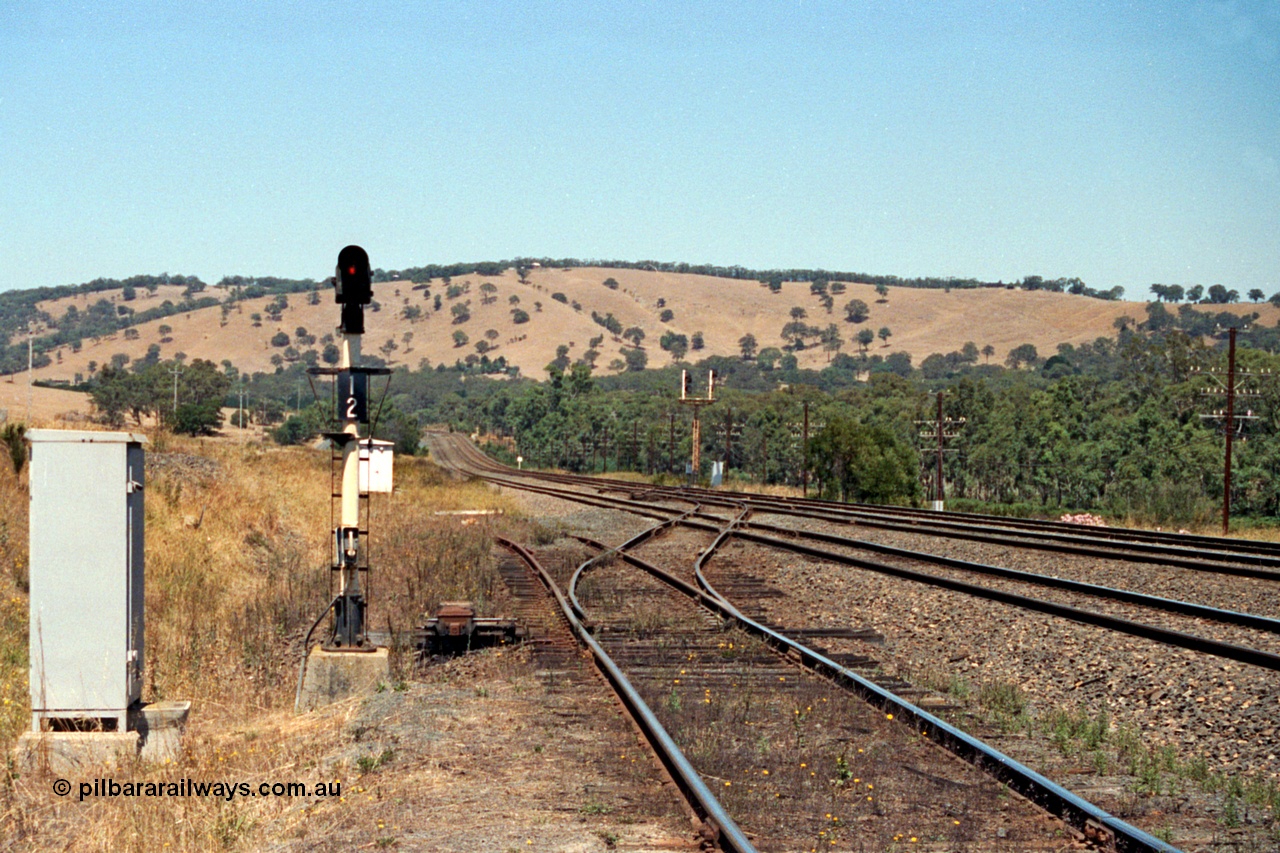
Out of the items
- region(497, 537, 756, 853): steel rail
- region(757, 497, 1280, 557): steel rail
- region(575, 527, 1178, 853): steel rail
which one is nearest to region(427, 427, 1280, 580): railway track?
region(757, 497, 1280, 557): steel rail

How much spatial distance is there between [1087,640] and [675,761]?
6517mm

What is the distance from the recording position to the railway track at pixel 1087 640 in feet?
30.6

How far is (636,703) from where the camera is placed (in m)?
8.79

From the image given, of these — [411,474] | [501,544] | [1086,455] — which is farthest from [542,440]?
[501,544]

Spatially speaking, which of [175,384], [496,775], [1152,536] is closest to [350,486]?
[496,775]

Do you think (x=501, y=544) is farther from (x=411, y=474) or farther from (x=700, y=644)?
(x=411, y=474)

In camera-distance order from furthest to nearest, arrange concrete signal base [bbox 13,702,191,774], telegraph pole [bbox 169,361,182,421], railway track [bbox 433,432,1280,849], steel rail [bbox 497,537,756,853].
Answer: telegraph pole [bbox 169,361,182,421] < railway track [bbox 433,432,1280,849] < concrete signal base [bbox 13,702,191,774] < steel rail [bbox 497,537,756,853]

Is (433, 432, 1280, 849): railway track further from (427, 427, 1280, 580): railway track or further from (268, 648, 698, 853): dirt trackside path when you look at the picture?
(268, 648, 698, 853): dirt trackside path

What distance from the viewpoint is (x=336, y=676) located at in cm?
1037

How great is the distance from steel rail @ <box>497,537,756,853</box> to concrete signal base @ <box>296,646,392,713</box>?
192 centimetres

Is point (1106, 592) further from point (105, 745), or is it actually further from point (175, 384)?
point (175, 384)

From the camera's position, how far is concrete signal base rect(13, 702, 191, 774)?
316 inches

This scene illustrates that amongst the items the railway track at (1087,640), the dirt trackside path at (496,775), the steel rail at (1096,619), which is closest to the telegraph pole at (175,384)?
the railway track at (1087,640)

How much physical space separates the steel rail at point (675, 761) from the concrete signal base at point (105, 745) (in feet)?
10.1
